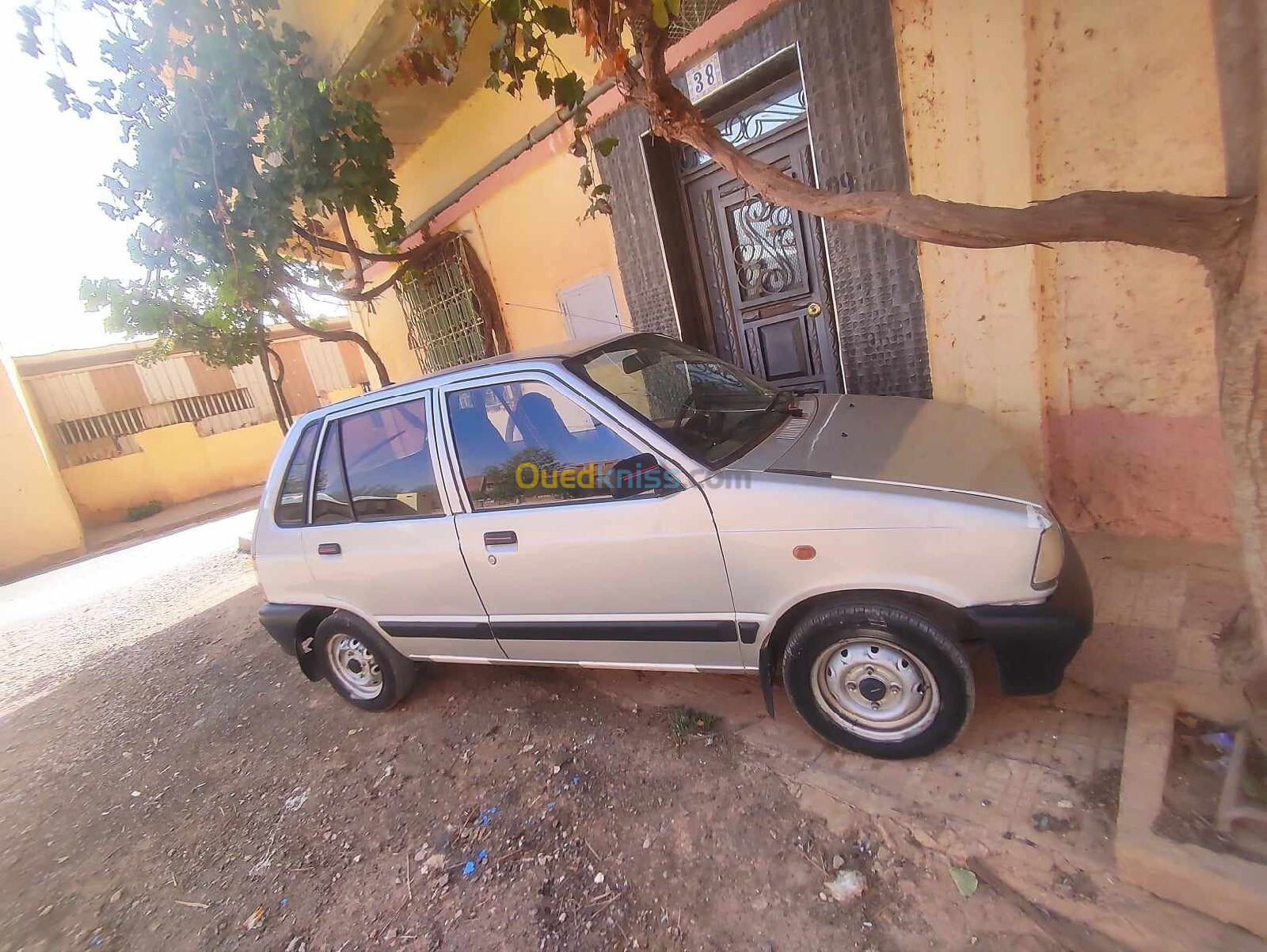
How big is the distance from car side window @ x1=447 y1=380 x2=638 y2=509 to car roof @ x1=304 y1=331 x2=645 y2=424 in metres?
0.11

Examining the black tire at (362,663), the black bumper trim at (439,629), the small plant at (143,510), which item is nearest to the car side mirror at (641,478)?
the black bumper trim at (439,629)

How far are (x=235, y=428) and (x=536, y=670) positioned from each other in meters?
17.2

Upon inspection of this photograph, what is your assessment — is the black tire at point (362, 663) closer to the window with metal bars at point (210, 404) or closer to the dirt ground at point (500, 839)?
the dirt ground at point (500, 839)

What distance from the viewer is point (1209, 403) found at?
3.07 metres

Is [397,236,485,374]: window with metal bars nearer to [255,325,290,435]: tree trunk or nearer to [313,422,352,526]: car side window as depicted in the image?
[255,325,290,435]: tree trunk

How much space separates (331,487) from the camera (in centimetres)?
321

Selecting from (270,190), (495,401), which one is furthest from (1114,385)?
(270,190)

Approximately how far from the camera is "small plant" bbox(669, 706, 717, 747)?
2734 mm

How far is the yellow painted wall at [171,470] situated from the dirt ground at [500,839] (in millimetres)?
12846

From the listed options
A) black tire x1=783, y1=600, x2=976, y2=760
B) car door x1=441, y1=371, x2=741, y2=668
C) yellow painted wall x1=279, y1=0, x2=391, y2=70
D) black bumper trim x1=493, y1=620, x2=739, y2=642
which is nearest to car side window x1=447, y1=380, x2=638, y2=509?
car door x1=441, y1=371, x2=741, y2=668

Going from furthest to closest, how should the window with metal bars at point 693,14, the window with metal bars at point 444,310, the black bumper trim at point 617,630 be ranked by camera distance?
1. the window with metal bars at point 444,310
2. the window with metal bars at point 693,14
3. the black bumper trim at point 617,630

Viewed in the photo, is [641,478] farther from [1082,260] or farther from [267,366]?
[267,366]

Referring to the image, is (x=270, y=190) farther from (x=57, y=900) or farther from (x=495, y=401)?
(x=57, y=900)

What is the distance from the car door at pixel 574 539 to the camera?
2.36m
